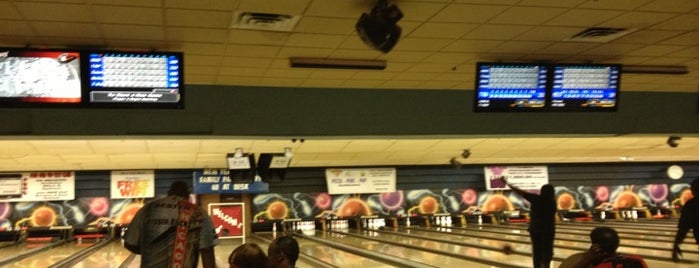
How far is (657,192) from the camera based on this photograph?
16.2 meters

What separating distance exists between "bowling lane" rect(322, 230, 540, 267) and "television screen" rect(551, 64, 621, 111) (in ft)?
7.11

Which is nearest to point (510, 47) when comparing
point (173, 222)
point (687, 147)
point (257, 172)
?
point (173, 222)

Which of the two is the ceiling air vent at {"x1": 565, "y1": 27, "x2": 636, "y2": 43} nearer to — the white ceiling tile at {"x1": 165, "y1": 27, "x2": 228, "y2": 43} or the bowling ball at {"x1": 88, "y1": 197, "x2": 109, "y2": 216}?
the white ceiling tile at {"x1": 165, "y1": 27, "x2": 228, "y2": 43}

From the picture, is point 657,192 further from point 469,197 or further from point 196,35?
point 196,35

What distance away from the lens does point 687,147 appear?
11.9 m

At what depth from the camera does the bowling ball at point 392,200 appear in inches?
589

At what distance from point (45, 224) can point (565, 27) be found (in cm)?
1190

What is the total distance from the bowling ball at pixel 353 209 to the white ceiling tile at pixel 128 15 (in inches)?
438

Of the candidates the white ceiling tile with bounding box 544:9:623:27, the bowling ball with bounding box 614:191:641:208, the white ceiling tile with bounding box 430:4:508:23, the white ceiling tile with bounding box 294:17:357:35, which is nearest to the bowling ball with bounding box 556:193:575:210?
the bowling ball with bounding box 614:191:641:208

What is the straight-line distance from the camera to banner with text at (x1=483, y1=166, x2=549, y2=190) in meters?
15.3

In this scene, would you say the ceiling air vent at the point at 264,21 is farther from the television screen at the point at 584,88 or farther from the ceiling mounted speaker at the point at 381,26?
the television screen at the point at 584,88

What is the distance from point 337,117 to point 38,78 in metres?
2.98

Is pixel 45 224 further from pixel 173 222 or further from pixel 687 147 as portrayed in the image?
pixel 687 147

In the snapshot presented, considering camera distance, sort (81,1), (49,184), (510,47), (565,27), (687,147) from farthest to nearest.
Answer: (49,184), (687,147), (510,47), (565,27), (81,1)
